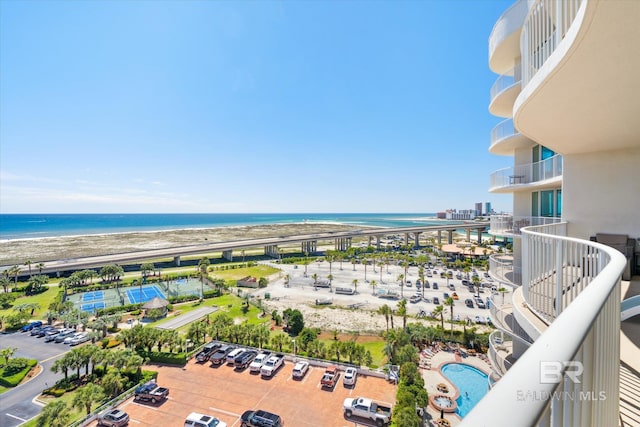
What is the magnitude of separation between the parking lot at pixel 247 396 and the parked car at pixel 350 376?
240 mm

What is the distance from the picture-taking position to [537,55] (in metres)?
5.57

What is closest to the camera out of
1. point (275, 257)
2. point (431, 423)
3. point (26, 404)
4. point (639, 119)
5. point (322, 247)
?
point (639, 119)

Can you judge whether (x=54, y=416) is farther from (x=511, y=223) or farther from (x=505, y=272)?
(x=511, y=223)

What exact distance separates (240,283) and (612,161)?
34023mm

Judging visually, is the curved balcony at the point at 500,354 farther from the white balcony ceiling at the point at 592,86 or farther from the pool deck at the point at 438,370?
the white balcony ceiling at the point at 592,86

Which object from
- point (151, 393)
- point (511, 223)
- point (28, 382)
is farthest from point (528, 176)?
point (28, 382)

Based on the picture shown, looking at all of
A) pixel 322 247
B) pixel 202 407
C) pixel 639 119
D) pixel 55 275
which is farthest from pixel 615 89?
pixel 322 247

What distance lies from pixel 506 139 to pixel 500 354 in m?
8.21

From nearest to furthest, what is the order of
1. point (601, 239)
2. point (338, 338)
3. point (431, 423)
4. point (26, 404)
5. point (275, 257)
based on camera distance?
point (601, 239) < point (431, 423) < point (26, 404) < point (338, 338) < point (275, 257)

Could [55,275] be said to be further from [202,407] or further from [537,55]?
[537,55]

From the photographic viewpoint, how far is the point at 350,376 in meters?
15.1

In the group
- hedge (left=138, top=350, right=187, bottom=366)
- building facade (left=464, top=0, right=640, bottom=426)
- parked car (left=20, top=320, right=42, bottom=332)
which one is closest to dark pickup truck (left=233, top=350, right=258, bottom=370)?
hedge (left=138, top=350, right=187, bottom=366)

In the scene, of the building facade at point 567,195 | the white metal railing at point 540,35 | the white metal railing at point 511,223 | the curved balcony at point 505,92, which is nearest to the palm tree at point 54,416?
the building facade at point 567,195

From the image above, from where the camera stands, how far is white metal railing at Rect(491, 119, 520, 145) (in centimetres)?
1157
